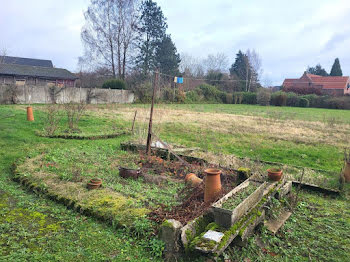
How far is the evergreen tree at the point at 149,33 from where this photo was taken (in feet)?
108

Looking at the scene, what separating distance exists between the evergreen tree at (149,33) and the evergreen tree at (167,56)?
535 millimetres

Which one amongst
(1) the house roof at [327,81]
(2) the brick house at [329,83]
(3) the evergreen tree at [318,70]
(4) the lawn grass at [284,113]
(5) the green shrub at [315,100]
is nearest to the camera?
(4) the lawn grass at [284,113]

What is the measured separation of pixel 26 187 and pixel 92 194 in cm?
134

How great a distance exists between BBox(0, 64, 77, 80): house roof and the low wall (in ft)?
36.0

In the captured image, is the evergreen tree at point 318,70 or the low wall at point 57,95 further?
the evergreen tree at point 318,70

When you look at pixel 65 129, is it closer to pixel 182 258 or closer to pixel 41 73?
pixel 182 258

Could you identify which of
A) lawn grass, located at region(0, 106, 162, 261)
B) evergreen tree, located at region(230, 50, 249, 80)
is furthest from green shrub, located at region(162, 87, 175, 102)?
evergreen tree, located at region(230, 50, 249, 80)

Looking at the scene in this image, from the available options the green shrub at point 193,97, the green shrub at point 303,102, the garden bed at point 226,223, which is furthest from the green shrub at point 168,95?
the green shrub at point 303,102

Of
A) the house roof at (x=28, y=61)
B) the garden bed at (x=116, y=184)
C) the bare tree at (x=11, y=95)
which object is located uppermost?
the house roof at (x=28, y=61)

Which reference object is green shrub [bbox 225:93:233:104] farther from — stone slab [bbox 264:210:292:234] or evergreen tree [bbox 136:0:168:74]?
stone slab [bbox 264:210:292:234]

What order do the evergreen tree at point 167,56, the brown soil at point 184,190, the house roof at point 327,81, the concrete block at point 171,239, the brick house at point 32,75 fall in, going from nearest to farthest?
1. the concrete block at point 171,239
2. the brown soil at point 184,190
3. the brick house at point 32,75
4. the evergreen tree at point 167,56
5. the house roof at point 327,81

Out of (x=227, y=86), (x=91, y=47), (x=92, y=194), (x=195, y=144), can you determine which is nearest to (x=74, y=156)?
(x=92, y=194)

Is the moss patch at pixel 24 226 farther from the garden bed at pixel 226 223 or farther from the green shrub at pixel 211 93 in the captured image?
the green shrub at pixel 211 93

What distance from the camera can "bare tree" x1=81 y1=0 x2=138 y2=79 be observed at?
29.6 meters
